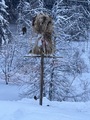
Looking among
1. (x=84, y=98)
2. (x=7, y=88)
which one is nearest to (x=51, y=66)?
(x=84, y=98)

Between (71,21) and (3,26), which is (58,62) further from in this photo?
(3,26)

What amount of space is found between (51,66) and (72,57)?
2001mm

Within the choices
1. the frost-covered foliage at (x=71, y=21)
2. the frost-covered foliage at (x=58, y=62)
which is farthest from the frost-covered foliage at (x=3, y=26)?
the frost-covered foliage at (x=71, y=21)

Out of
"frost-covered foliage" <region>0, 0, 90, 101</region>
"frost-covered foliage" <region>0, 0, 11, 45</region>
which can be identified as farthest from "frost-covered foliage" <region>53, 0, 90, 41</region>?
"frost-covered foliage" <region>0, 0, 11, 45</region>

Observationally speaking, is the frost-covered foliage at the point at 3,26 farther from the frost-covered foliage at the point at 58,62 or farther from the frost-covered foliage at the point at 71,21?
the frost-covered foliage at the point at 71,21

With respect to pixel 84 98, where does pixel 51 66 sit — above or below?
above

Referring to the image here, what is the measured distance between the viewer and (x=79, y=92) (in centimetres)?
2400

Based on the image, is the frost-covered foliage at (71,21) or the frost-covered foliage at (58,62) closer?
the frost-covered foliage at (58,62)

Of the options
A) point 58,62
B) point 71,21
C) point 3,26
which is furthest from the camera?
point 3,26

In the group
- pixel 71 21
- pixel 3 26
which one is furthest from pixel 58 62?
pixel 3 26

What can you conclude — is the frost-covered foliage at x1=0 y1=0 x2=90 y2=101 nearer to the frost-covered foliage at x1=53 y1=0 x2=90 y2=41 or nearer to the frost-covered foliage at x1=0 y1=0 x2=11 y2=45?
the frost-covered foliage at x1=53 y1=0 x2=90 y2=41

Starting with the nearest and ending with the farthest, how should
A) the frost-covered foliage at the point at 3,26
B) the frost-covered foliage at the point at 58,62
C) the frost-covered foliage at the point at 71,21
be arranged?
the frost-covered foliage at the point at 58,62 < the frost-covered foliage at the point at 71,21 < the frost-covered foliage at the point at 3,26

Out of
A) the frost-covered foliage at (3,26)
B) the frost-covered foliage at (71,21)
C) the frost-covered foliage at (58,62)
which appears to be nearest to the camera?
the frost-covered foliage at (58,62)

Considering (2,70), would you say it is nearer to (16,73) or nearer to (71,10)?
(16,73)
